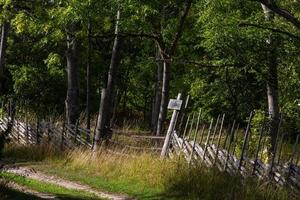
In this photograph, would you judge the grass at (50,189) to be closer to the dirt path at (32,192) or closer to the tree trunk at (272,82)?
the dirt path at (32,192)

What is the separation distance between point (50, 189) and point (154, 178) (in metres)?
2.41

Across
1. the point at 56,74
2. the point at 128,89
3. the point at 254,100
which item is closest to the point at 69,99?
the point at 254,100

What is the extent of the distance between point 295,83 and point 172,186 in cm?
539

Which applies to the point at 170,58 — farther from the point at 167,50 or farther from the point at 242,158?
the point at 242,158

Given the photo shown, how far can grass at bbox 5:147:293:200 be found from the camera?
12458mm

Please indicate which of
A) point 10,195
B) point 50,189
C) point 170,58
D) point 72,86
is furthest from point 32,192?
point 72,86

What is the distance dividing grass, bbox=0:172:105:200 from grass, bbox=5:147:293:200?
0.93 meters

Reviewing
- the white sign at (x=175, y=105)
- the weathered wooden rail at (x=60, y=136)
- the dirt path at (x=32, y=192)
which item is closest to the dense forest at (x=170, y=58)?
the weathered wooden rail at (x=60, y=136)

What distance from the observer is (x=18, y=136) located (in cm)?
2309

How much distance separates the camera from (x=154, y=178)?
14.3 m

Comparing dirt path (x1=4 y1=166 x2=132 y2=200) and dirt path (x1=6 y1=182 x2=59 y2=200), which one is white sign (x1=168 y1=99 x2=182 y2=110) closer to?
dirt path (x1=4 y1=166 x2=132 y2=200)

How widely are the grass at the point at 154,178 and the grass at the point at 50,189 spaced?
3.06 ft

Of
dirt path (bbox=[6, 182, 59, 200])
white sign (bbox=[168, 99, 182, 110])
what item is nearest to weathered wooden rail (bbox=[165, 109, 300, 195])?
white sign (bbox=[168, 99, 182, 110])

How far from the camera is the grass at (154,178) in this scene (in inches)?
490
